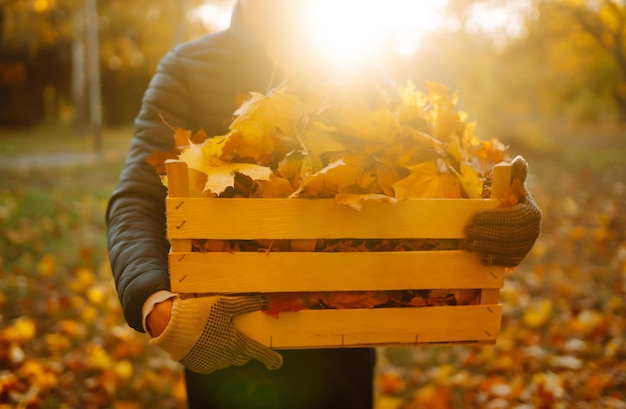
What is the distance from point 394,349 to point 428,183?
2.66m

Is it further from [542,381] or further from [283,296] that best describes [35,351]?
[542,381]

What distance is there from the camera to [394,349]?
365cm

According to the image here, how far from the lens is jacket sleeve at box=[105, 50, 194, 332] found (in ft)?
4.39

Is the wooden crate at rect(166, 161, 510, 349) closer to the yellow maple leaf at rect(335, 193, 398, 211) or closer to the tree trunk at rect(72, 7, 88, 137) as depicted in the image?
the yellow maple leaf at rect(335, 193, 398, 211)

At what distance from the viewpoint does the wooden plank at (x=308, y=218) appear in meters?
1.13

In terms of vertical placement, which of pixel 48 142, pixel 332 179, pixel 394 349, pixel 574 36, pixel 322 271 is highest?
pixel 574 36

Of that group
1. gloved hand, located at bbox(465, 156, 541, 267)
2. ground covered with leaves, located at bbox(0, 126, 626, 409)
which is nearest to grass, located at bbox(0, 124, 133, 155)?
ground covered with leaves, located at bbox(0, 126, 626, 409)

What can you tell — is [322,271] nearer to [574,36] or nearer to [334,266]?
[334,266]

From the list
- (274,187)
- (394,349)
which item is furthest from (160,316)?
(394,349)

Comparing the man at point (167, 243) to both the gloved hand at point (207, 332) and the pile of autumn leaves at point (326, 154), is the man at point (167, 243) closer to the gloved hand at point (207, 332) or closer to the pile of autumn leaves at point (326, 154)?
the gloved hand at point (207, 332)

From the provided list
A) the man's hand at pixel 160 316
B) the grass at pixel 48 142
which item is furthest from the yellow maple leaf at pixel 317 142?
the grass at pixel 48 142

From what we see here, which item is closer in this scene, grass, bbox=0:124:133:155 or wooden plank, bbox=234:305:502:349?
wooden plank, bbox=234:305:502:349

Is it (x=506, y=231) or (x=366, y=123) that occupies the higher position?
(x=366, y=123)

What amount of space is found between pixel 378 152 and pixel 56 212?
5819 millimetres
